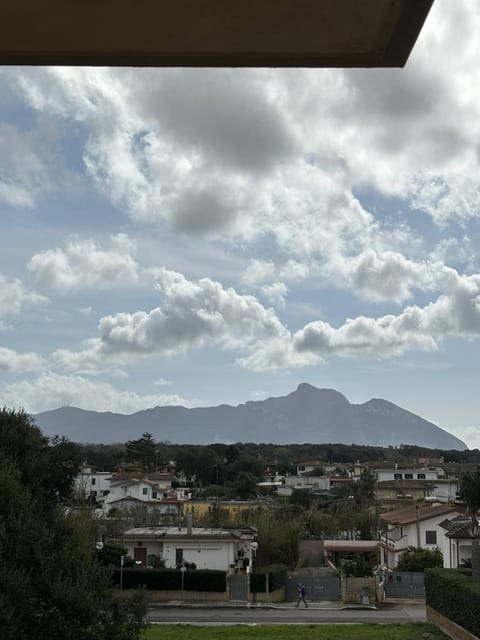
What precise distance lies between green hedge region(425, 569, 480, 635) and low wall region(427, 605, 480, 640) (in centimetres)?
13

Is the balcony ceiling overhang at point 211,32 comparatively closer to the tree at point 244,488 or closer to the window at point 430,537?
the window at point 430,537

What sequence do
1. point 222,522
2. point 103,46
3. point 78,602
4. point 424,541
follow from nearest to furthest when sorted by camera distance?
1. point 103,46
2. point 78,602
3. point 424,541
4. point 222,522

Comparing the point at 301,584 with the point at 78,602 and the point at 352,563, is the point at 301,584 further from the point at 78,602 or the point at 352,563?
the point at 78,602

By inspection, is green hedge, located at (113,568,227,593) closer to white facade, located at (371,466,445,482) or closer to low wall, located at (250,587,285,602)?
low wall, located at (250,587,285,602)

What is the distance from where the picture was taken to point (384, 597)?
36.1 metres

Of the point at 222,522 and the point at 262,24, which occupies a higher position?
the point at 262,24

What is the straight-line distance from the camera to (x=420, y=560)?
39812 mm

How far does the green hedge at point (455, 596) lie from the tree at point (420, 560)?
42.4 ft

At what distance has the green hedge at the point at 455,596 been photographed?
20516 mm

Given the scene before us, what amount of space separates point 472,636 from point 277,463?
4284 inches

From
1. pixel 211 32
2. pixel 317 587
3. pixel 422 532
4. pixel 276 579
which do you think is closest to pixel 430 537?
pixel 422 532

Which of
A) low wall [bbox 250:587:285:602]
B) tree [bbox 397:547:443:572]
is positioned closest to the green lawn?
low wall [bbox 250:587:285:602]

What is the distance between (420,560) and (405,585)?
4.04 m

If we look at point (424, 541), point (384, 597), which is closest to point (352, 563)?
point (384, 597)
